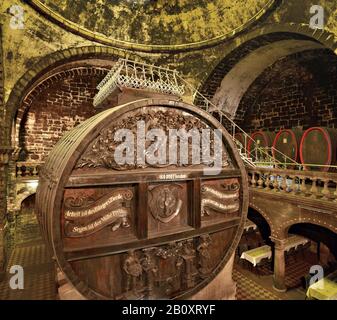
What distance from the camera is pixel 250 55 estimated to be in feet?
23.7

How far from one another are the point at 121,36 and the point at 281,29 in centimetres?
477

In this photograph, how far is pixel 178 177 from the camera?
10.3 ft

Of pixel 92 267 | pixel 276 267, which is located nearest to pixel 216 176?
pixel 92 267

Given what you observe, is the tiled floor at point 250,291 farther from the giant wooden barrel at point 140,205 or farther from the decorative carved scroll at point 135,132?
the decorative carved scroll at point 135,132

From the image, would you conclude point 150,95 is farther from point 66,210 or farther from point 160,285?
point 160,285

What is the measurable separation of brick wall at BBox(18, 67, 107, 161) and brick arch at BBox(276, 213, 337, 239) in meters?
7.42

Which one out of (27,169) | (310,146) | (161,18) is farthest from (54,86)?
(310,146)

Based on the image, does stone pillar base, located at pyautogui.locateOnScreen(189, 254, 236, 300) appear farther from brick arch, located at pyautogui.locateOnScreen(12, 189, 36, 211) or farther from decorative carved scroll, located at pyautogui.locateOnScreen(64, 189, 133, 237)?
brick arch, located at pyautogui.locateOnScreen(12, 189, 36, 211)

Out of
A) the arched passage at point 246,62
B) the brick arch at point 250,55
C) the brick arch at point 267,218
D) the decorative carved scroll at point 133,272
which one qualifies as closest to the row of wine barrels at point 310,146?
the brick arch at point 267,218

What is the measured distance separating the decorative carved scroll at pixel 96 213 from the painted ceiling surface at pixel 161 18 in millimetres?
6104

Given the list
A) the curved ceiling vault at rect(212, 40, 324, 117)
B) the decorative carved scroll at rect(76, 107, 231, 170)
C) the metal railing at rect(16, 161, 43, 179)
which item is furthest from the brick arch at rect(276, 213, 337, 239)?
the metal railing at rect(16, 161, 43, 179)

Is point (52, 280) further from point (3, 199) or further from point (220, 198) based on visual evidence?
point (220, 198)

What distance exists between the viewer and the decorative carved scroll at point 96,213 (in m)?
2.39

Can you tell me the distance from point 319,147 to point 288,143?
0.91m
